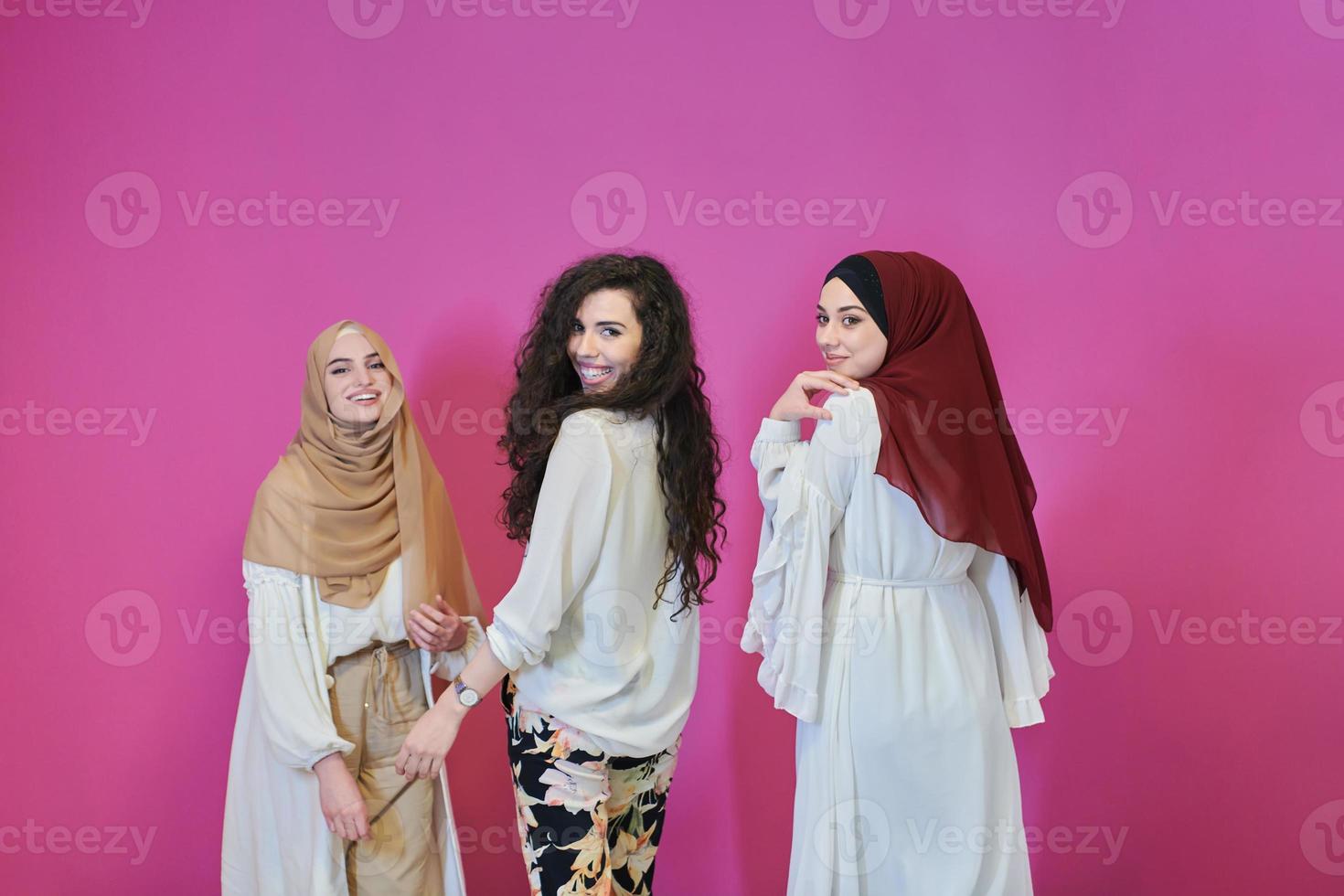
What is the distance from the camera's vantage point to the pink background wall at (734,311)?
3373 millimetres

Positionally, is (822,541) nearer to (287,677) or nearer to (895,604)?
(895,604)

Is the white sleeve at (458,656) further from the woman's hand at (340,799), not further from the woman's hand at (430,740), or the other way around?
the woman's hand at (430,740)

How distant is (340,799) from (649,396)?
1101 millimetres

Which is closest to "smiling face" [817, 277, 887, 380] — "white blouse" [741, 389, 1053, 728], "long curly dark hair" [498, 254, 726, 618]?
"white blouse" [741, 389, 1053, 728]

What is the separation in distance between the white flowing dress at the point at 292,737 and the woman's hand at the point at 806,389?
0.92 m

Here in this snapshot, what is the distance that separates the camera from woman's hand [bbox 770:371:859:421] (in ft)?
7.84

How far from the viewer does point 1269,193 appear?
348 cm

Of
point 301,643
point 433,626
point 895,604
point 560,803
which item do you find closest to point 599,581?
point 560,803

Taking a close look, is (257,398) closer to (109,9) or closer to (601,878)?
(109,9)

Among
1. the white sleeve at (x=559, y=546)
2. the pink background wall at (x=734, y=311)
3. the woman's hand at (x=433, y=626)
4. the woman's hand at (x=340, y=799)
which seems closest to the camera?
the white sleeve at (x=559, y=546)

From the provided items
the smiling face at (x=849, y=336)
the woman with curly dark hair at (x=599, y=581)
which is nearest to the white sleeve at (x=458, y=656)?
the woman with curly dark hair at (x=599, y=581)

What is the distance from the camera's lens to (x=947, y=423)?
2.38 m

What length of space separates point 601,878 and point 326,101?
2391mm

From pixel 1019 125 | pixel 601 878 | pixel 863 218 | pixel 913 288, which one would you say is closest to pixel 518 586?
Result: pixel 601 878
